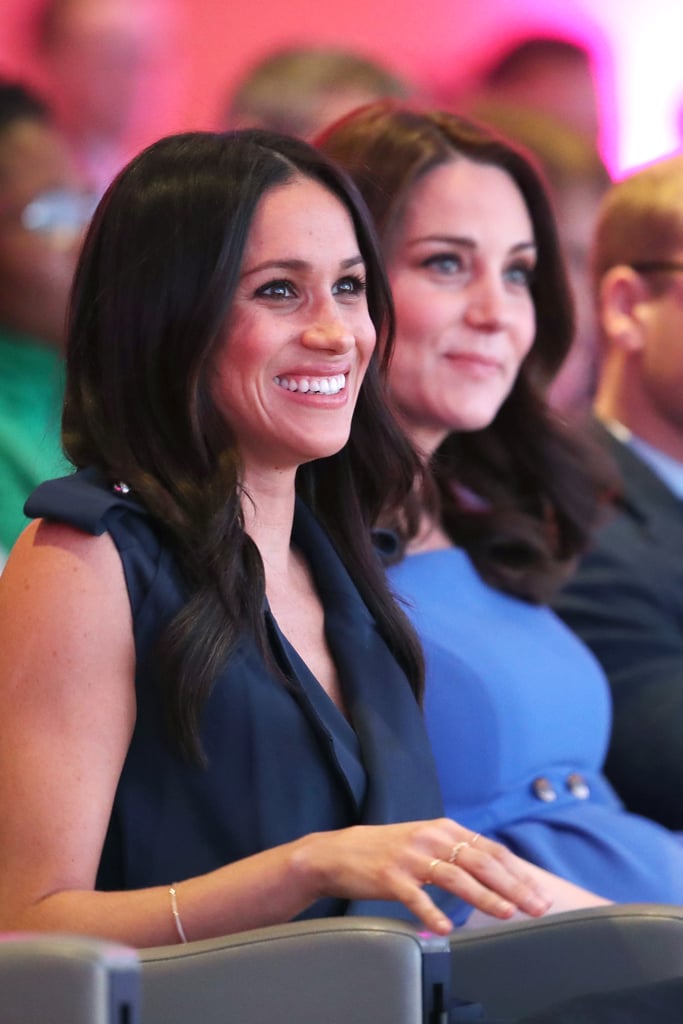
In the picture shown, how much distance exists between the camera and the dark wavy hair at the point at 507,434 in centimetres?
223

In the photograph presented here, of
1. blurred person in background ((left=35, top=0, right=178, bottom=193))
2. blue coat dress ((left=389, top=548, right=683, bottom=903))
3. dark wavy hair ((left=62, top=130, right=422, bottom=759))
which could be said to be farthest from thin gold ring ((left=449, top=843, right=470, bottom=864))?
blurred person in background ((left=35, top=0, right=178, bottom=193))

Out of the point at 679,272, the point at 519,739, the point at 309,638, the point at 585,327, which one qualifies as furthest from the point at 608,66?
the point at 309,638

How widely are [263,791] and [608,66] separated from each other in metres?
3.45

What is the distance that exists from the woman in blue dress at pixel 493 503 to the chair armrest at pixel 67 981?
0.82 meters

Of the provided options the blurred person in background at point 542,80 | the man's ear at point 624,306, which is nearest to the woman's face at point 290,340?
the man's ear at point 624,306

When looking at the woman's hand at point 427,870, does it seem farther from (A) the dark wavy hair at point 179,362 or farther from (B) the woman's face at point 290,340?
(B) the woman's face at point 290,340

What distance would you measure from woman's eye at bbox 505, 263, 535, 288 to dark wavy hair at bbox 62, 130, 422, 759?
0.72m

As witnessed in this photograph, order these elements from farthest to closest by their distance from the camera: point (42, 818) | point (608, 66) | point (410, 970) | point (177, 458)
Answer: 1. point (608, 66)
2. point (177, 458)
3. point (42, 818)
4. point (410, 970)

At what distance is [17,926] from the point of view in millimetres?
1438

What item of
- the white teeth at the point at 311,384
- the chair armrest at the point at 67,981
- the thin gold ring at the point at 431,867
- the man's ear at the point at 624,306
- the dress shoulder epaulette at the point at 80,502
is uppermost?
the man's ear at the point at 624,306

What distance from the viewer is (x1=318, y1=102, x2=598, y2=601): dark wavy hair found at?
87.7 inches

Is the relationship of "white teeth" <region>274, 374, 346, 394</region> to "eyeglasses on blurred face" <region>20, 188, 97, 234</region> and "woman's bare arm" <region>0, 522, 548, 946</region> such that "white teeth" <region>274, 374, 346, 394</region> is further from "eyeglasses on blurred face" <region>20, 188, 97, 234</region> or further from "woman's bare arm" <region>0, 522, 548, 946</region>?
"eyeglasses on blurred face" <region>20, 188, 97, 234</region>

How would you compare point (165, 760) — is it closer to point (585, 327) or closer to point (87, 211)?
point (87, 211)

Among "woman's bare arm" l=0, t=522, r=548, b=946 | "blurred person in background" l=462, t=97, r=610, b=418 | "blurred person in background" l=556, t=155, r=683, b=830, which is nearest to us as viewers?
"woman's bare arm" l=0, t=522, r=548, b=946
